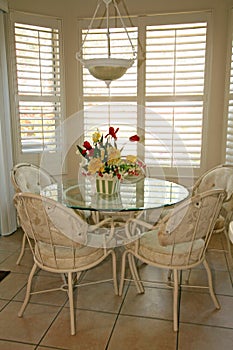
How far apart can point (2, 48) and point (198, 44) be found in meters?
2.13

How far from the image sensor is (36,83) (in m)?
3.82

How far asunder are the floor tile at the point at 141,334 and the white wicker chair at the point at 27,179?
1351 millimetres

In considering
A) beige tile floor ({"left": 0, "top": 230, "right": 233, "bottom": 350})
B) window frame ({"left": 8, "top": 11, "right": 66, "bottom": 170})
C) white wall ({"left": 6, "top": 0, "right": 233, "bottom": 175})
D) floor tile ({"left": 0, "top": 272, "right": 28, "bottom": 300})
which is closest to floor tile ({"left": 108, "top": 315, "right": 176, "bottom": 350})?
beige tile floor ({"left": 0, "top": 230, "right": 233, "bottom": 350})

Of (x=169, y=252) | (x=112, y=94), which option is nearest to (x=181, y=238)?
(x=169, y=252)

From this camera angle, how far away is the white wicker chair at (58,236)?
6.63 feet

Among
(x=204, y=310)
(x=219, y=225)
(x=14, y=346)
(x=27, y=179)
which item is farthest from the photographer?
(x=27, y=179)

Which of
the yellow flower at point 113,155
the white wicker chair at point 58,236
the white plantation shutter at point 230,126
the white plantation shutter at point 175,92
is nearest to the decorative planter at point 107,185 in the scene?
the yellow flower at point 113,155

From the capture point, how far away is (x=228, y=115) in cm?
362

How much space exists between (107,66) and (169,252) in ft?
4.44

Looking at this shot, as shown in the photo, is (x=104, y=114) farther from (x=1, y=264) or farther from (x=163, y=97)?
(x=1, y=264)

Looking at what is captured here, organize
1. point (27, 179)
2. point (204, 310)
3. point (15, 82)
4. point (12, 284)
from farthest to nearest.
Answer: point (15, 82) < point (27, 179) < point (12, 284) < point (204, 310)

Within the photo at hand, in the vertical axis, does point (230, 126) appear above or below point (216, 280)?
above

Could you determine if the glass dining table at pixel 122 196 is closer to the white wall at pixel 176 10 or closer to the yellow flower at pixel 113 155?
the yellow flower at pixel 113 155

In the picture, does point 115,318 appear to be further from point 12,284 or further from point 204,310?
point 12,284
